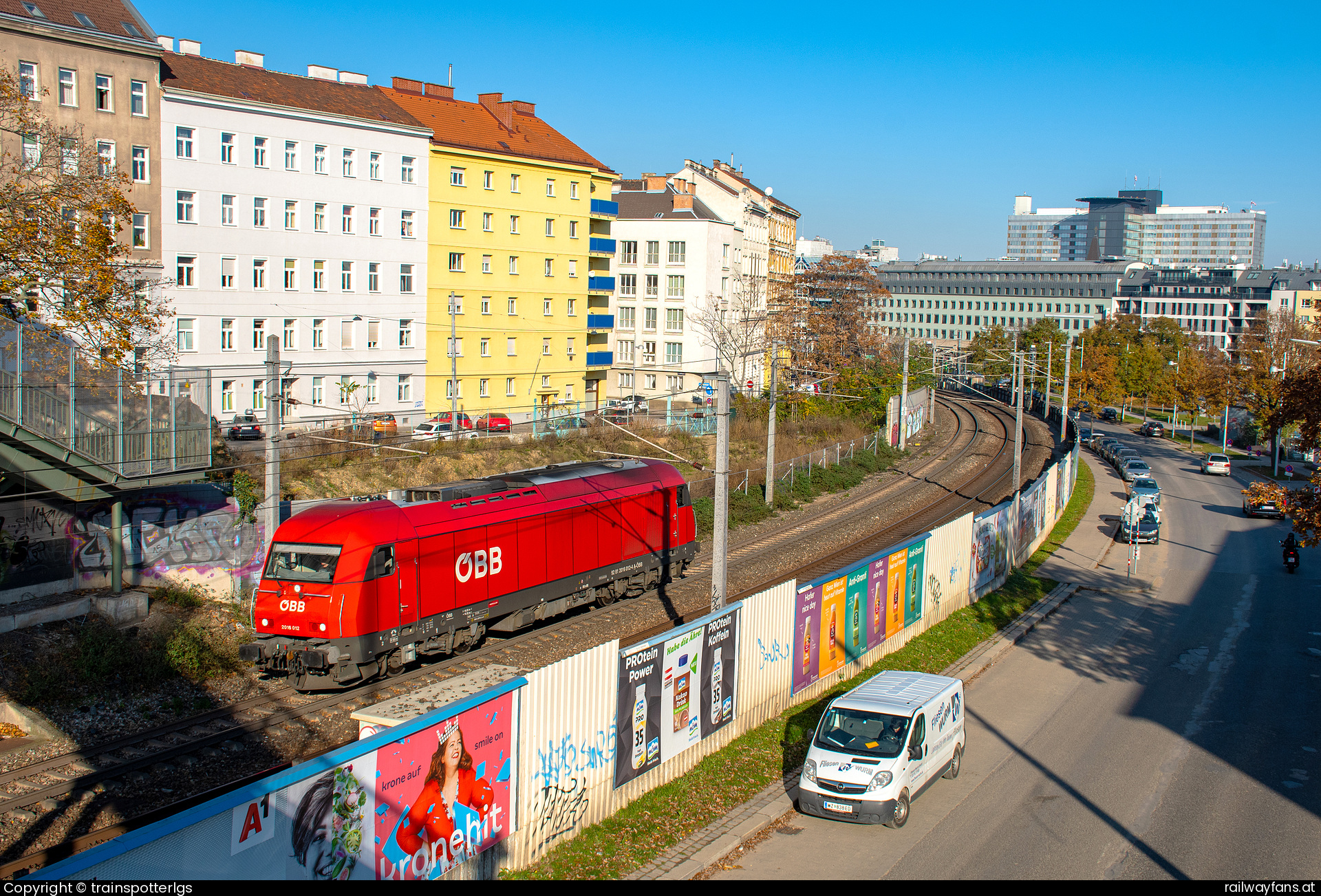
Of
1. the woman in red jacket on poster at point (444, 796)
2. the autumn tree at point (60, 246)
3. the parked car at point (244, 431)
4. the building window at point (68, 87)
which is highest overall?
the building window at point (68, 87)

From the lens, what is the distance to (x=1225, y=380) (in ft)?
206

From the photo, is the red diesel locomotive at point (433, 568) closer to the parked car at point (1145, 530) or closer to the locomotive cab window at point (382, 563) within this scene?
the locomotive cab window at point (382, 563)

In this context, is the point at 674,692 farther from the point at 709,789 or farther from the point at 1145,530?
the point at 1145,530

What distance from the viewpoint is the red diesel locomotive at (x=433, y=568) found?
16688mm

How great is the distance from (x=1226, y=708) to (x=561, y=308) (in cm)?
4268

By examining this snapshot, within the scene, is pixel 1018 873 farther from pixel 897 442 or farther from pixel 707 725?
pixel 897 442

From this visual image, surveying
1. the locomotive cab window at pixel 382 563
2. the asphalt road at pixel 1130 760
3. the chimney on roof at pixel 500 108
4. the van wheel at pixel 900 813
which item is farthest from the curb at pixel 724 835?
the chimney on roof at pixel 500 108

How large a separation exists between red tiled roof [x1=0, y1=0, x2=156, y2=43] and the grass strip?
3596 centimetres

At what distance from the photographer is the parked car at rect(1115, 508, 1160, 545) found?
121ft

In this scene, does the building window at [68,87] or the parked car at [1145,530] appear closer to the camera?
the building window at [68,87]

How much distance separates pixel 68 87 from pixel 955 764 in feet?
125

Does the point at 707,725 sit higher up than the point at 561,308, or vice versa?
the point at 561,308

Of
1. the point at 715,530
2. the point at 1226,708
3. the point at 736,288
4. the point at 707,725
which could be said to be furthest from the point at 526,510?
the point at 736,288

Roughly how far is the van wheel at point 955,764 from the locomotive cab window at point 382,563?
32.1 feet
